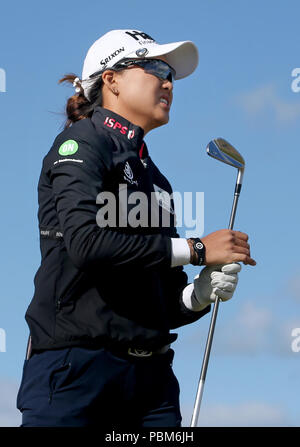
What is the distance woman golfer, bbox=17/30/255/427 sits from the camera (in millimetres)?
5090

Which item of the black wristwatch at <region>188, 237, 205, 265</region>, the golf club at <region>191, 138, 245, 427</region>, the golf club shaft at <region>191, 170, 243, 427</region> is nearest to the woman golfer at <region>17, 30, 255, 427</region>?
the black wristwatch at <region>188, 237, 205, 265</region>

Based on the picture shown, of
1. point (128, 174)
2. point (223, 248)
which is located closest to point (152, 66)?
point (128, 174)

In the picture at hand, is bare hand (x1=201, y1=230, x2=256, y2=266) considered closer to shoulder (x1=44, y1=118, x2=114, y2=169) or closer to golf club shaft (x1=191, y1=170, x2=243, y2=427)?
golf club shaft (x1=191, y1=170, x2=243, y2=427)

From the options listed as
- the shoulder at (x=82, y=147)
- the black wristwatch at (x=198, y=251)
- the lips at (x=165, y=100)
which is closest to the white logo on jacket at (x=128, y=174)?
the shoulder at (x=82, y=147)

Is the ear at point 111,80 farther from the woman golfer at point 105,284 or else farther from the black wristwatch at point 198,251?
the black wristwatch at point 198,251

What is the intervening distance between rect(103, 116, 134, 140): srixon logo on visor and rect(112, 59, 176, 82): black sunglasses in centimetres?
58

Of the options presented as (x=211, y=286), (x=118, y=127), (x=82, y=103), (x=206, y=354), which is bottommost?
(x=206, y=354)

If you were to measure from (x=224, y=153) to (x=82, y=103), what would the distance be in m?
1.29

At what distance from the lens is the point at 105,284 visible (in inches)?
207

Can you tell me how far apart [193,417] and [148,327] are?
0.90m

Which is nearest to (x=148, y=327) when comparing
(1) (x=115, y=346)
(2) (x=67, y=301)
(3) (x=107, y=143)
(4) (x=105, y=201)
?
(1) (x=115, y=346)

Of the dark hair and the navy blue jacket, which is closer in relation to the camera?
the navy blue jacket

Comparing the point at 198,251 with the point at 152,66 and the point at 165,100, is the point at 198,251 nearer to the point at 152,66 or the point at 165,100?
the point at 165,100

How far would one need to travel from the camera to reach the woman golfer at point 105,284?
16.7 feet
